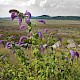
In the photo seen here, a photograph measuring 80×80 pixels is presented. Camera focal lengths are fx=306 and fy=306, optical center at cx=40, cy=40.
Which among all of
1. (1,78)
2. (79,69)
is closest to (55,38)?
(79,69)

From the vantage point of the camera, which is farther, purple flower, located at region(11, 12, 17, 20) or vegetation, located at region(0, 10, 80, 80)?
vegetation, located at region(0, 10, 80, 80)

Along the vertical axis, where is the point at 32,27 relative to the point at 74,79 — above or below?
above

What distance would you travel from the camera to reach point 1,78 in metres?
6.29

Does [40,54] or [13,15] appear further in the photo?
[40,54]

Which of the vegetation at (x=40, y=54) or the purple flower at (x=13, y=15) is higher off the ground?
the purple flower at (x=13, y=15)

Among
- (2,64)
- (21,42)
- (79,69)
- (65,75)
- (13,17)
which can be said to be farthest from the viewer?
(2,64)

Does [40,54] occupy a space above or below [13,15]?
below

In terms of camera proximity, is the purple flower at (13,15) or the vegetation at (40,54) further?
the vegetation at (40,54)

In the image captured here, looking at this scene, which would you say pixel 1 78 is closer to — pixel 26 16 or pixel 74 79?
pixel 74 79

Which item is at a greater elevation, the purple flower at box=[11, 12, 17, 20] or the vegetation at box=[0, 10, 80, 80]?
the purple flower at box=[11, 12, 17, 20]

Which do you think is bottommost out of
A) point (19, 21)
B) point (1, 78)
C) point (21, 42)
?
point (1, 78)

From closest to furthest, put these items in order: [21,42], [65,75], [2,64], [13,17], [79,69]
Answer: [13,17] → [21,42] → [65,75] → [79,69] → [2,64]

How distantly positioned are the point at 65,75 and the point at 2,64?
1.73m

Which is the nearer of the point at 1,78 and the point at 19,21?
the point at 19,21
